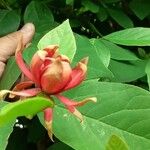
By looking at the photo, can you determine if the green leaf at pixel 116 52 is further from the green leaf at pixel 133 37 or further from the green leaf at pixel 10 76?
the green leaf at pixel 10 76

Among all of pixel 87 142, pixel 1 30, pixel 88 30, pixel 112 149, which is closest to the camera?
pixel 112 149

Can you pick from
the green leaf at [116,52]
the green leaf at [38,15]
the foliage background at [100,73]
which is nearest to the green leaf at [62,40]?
the foliage background at [100,73]

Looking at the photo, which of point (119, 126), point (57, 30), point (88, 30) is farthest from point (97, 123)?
point (88, 30)

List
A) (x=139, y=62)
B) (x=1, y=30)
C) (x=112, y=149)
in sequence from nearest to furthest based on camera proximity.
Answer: (x=112, y=149) < (x=139, y=62) < (x=1, y=30)

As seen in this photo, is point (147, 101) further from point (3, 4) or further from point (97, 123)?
point (3, 4)

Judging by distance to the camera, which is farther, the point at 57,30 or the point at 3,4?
the point at 3,4

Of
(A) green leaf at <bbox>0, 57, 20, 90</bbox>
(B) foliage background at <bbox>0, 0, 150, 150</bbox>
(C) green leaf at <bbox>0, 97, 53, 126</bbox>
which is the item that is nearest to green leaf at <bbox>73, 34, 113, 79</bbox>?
(B) foliage background at <bbox>0, 0, 150, 150</bbox>
